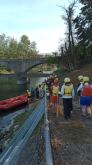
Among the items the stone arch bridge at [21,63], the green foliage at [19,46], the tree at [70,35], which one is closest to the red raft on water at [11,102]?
the tree at [70,35]

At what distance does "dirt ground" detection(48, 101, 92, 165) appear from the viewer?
18.5 feet

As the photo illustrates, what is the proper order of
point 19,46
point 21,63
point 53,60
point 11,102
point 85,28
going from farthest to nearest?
point 19,46, point 21,63, point 53,60, point 85,28, point 11,102

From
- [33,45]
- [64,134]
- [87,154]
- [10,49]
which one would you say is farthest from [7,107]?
[33,45]

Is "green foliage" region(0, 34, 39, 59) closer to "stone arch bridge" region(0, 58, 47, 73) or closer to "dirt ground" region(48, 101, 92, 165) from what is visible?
"stone arch bridge" region(0, 58, 47, 73)

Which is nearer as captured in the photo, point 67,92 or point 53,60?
point 67,92

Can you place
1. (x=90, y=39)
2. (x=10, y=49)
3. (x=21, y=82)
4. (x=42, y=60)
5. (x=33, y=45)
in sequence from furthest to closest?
(x=33, y=45) < (x=10, y=49) < (x=42, y=60) < (x=21, y=82) < (x=90, y=39)

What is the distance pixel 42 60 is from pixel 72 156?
164 feet

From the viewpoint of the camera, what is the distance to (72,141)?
693 centimetres

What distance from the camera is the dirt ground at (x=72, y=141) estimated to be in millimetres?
5636

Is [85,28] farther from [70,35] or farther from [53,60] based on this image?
[53,60]

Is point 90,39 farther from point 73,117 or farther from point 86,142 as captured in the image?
point 86,142

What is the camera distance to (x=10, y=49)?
89.4 meters

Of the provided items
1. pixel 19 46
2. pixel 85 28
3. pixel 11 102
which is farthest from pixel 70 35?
pixel 19 46

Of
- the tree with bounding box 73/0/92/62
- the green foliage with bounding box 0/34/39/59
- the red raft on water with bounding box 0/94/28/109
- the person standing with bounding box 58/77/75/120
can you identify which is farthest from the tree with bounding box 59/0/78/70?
the green foliage with bounding box 0/34/39/59
